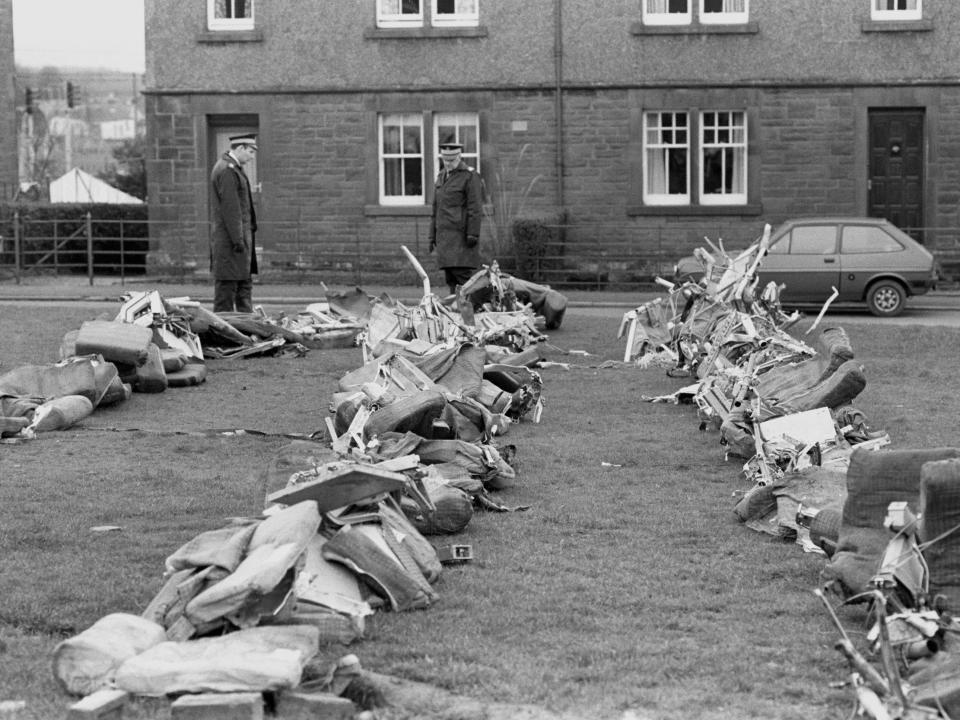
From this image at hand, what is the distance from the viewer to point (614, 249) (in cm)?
3069

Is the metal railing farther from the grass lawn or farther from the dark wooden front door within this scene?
the grass lawn

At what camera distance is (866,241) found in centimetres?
2491

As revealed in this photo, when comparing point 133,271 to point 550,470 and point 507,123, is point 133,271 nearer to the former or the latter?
point 507,123

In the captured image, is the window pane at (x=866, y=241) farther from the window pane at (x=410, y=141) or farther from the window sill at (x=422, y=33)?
the window pane at (x=410, y=141)

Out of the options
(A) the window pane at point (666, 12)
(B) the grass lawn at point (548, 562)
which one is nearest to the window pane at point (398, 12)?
(A) the window pane at point (666, 12)

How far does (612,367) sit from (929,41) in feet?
52.2

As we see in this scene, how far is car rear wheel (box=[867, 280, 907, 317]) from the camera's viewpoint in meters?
24.6

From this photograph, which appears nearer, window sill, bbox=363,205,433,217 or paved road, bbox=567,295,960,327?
paved road, bbox=567,295,960,327

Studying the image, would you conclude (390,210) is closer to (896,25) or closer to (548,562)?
(896,25)

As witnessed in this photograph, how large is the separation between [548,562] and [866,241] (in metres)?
18.3

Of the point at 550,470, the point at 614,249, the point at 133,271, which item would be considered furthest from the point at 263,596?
the point at 133,271

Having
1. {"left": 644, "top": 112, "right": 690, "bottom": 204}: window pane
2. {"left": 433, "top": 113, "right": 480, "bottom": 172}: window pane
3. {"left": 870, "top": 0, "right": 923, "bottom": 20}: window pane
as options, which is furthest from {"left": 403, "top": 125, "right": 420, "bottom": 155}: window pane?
{"left": 870, "top": 0, "right": 923, "bottom": 20}: window pane

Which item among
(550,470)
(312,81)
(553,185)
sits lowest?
(550,470)

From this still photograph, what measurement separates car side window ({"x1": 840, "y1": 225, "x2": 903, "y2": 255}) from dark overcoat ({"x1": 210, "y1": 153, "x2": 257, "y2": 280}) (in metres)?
9.91
